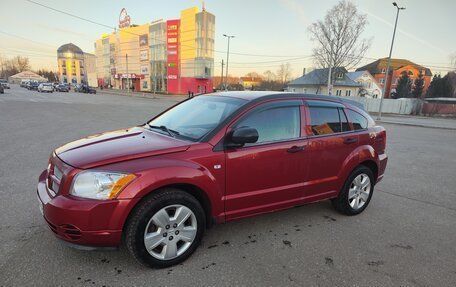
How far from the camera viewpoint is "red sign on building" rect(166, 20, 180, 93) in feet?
179

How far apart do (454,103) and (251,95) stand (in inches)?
1884

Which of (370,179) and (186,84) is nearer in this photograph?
(370,179)

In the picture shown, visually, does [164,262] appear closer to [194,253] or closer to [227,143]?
[194,253]

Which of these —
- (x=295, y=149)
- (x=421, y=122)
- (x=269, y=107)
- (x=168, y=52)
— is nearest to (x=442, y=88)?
(x=421, y=122)

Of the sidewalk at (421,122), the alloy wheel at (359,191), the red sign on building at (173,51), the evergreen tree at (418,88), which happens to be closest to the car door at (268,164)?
the alloy wheel at (359,191)

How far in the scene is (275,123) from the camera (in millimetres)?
3484

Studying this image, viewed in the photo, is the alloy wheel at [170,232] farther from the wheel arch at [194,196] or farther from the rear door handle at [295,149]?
the rear door handle at [295,149]

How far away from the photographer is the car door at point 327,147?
3711mm

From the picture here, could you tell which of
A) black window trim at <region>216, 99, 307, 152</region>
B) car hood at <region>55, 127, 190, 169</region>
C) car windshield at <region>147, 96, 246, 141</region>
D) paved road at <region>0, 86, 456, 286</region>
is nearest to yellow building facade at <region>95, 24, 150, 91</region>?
car windshield at <region>147, 96, 246, 141</region>

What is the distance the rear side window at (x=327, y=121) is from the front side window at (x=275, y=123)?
28 centimetres

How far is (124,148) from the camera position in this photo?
289cm

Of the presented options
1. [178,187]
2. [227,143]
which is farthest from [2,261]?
[227,143]

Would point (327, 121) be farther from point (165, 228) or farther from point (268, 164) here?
point (165, 228)

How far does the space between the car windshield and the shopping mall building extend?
163 feet
